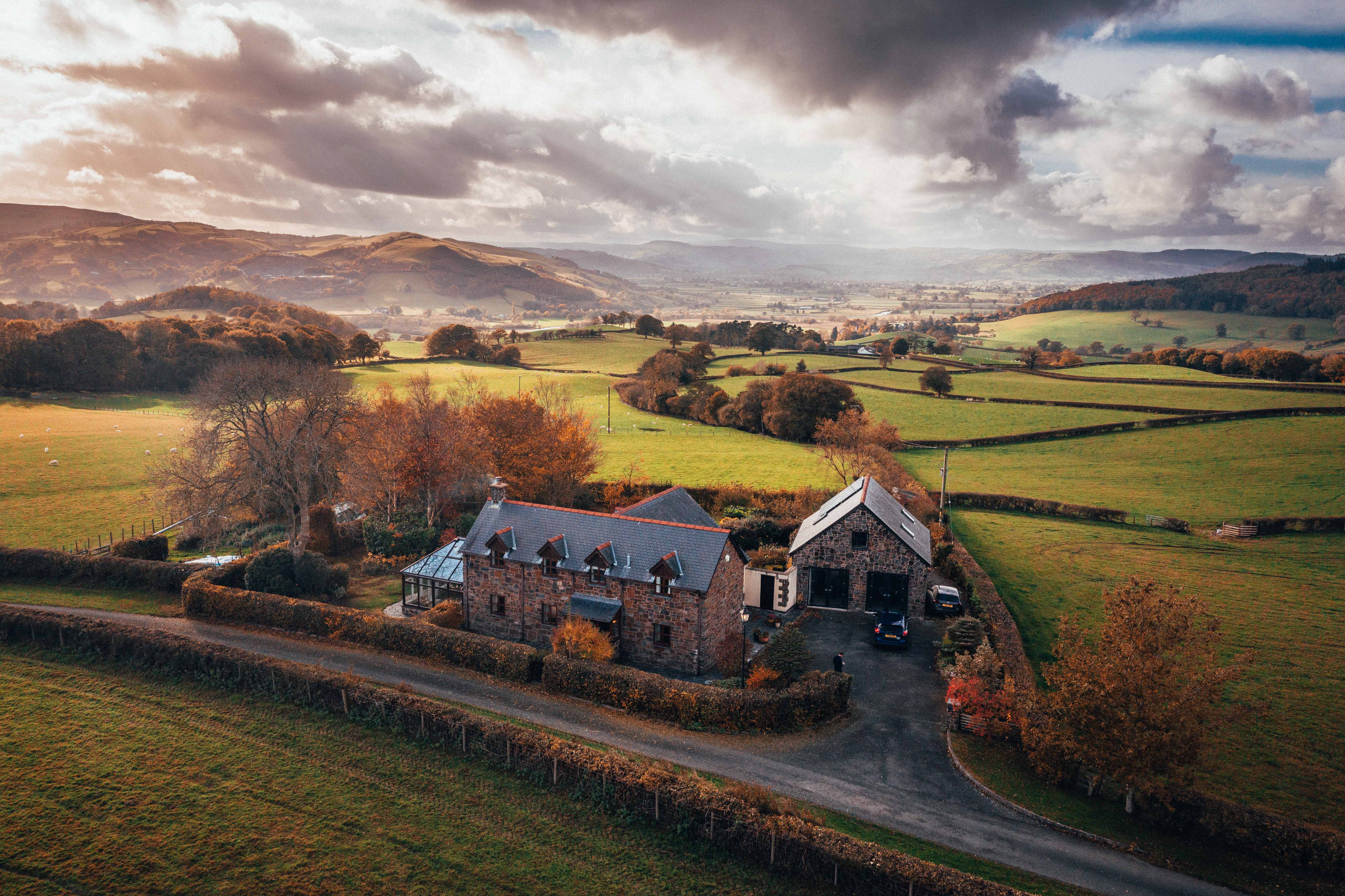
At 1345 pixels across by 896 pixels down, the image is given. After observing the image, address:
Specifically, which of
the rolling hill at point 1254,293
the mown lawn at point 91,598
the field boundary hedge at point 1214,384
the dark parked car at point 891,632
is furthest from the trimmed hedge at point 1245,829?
the rolling hill at point 1254,293

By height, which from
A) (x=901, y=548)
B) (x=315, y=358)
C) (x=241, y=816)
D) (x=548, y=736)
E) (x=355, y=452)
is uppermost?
(x=315, y=358)

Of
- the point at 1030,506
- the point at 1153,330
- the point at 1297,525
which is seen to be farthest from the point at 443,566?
the point at 1153,330

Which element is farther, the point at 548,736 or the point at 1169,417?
the point at 1169,417

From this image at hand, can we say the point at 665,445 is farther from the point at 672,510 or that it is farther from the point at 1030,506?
the point at 672,510

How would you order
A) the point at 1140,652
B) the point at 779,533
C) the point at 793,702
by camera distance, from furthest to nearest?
the point at 779,533, the point at 793,702, the point at 1140,652

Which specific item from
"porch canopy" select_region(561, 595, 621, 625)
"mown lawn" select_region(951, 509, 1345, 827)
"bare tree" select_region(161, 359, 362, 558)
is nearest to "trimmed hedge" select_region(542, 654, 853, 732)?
"porch canopy" select_region(561, 595, 621, 625)

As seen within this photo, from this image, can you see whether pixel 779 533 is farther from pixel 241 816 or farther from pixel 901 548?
pixel 241 816

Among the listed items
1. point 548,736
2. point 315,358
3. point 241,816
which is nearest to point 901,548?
point 548,736
